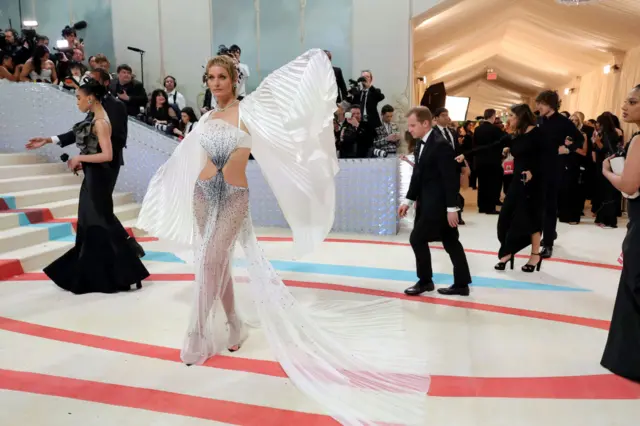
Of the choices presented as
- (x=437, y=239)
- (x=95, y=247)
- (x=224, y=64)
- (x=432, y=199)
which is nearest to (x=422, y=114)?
(x=432, y=199)

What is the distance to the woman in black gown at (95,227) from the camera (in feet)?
12.9

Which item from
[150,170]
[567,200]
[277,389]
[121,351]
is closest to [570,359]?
[277,389]

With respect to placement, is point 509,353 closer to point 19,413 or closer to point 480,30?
point 19,413

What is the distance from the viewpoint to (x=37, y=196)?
6.28 metres

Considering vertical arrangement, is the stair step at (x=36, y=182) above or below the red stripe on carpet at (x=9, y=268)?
above

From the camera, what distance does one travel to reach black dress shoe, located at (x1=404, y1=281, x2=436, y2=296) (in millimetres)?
4059

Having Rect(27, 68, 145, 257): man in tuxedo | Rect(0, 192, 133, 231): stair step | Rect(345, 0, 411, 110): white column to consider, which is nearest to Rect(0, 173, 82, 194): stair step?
Rect(0, 192, 133, 231): stair step

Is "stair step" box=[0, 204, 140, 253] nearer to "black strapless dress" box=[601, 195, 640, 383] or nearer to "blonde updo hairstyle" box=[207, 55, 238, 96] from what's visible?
"blonde updo hairstyle" box=[207, 55, 238, 96]

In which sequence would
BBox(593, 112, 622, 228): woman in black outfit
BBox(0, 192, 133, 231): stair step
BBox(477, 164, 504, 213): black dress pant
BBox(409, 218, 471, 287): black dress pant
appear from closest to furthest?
BBox(409, 218, 471, 287): black dress pant
BBox(0, 192, 133, 231): stair step
BBox(593, 112, 622, 228): woman in black outfit
BBox(477, 164, 504, 213): black dress pant

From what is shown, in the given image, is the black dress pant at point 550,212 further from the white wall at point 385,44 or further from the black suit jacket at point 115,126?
the white wall at point 385,44

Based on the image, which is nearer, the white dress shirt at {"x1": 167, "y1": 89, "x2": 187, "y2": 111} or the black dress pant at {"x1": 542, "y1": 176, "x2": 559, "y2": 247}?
the black dress pant at {"x1": 542, "y1": 176, "x2": 559, "y2": 247}

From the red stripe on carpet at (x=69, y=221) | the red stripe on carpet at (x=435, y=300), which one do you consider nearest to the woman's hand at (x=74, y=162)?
the red stripe on carpet at (x=435, y=300)

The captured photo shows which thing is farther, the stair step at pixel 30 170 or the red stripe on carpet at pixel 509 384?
the stair step at pixel 30 170

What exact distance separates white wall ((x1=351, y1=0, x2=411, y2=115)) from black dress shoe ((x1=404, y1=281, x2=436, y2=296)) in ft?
18.9
